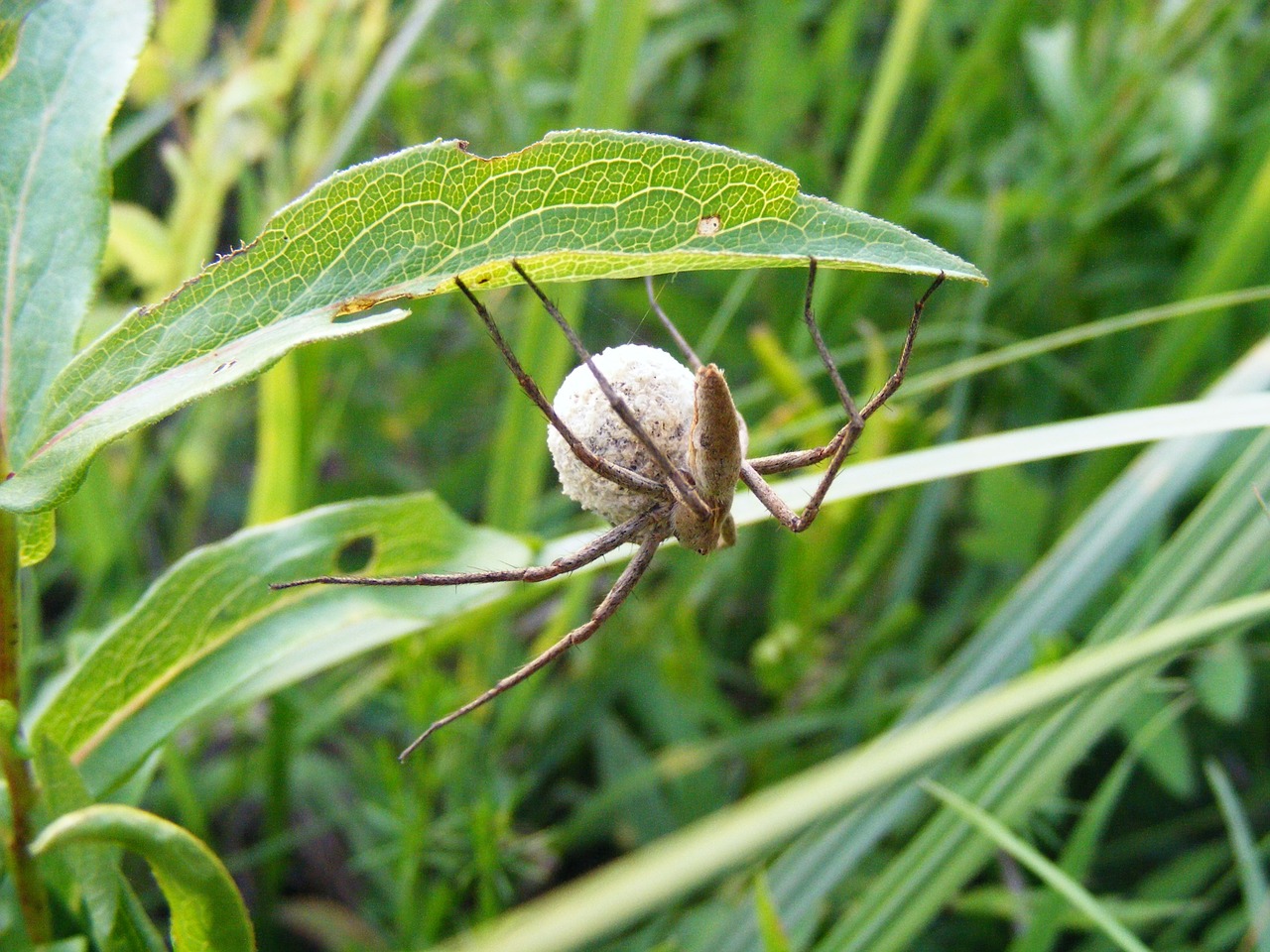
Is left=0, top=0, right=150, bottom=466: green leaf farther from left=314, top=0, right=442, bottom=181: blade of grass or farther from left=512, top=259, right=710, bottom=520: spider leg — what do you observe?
left=314, top=0, right=442, bottom=181: blade of grass

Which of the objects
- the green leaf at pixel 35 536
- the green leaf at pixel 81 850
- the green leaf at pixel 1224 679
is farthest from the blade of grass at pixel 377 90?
the green leaf at pixel 1224 679

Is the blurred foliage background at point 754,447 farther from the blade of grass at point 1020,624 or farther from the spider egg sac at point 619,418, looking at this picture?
the spider egg sac at point 619,418

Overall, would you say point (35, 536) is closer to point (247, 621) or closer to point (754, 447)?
point (247, 621)

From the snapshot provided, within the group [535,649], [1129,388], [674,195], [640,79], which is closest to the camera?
[674,195]

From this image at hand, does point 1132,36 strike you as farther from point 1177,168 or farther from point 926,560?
point 926,560

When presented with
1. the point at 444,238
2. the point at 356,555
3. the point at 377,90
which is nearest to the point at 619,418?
the point at 444,238

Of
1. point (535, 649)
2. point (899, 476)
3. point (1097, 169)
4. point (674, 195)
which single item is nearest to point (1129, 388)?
point (1097, 169)

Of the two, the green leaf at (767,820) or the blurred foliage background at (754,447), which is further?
the blurred foliage background at (754,447)

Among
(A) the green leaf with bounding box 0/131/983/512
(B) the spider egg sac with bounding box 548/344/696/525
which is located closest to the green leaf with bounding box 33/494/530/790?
(B) the spider egg sac with bounding box 548/344/696/525
